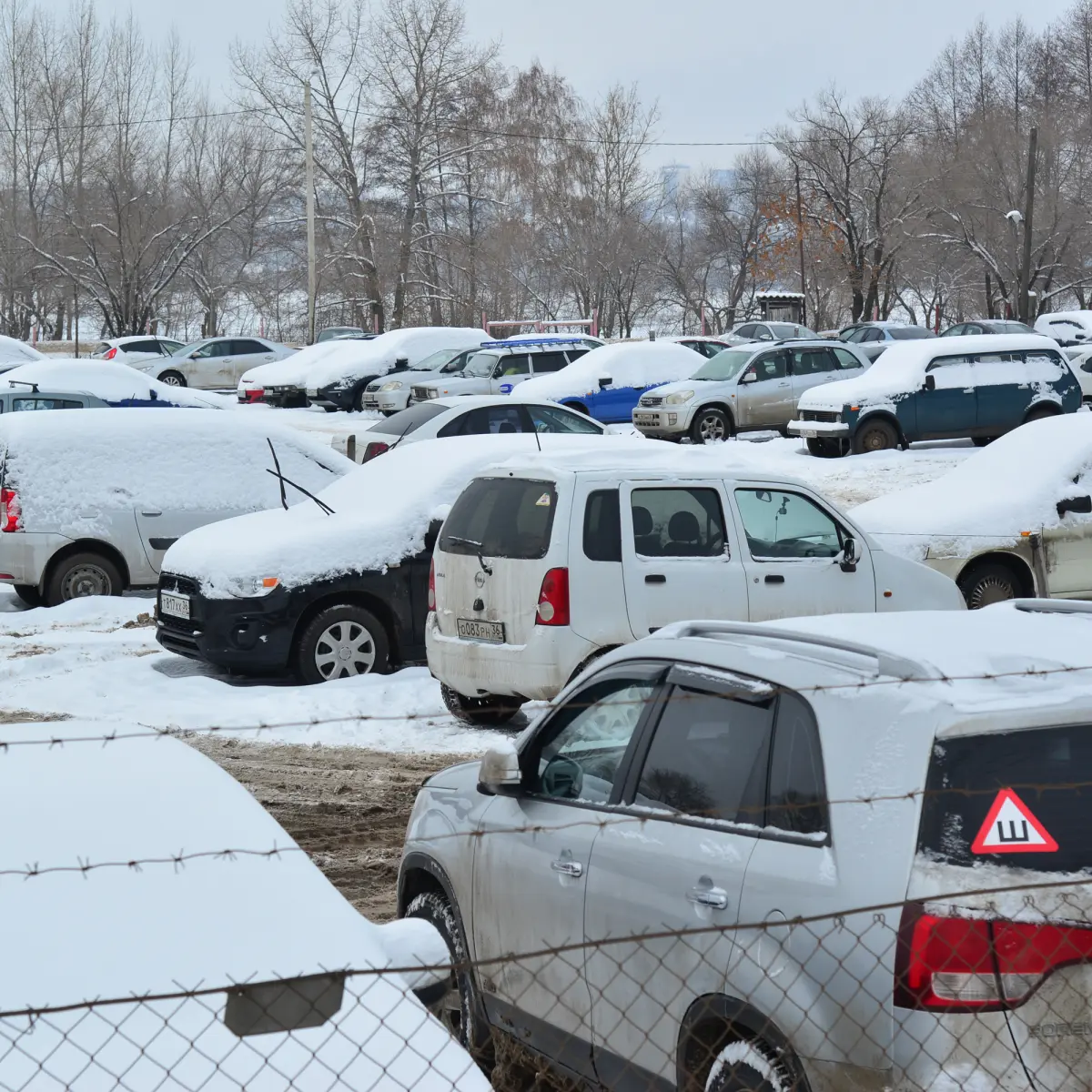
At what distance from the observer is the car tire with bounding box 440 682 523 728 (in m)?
9.85

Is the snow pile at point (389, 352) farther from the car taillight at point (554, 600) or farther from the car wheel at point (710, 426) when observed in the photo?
the car taillight at point (554, 600)

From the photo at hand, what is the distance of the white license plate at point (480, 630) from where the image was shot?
909 centimetres

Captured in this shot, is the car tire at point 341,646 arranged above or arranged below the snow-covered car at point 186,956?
below

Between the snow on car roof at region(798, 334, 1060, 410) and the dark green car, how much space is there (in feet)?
0.05

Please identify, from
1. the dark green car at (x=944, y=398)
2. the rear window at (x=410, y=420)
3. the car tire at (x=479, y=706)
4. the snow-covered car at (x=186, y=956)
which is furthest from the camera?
the dark green car at (x=944, y=398)

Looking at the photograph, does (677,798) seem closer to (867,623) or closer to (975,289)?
(867,623)

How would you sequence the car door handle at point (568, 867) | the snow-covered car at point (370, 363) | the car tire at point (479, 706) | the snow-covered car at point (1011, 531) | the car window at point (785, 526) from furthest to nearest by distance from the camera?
the snow-covered car at point (370, 363), the snow-covered car at point (1011, 531), the car tire at point (479, 706), the car window at point (785, 526), the car door handle at point (568, 867)

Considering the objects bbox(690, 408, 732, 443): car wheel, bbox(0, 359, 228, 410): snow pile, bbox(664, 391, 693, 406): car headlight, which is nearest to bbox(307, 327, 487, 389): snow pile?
bbox(0, 359, 228, 410): snow pile

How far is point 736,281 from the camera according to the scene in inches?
2936

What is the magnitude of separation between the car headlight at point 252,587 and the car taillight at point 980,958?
25.8ft

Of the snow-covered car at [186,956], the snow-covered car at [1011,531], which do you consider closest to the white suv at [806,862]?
the snow-covered car at [186,956]

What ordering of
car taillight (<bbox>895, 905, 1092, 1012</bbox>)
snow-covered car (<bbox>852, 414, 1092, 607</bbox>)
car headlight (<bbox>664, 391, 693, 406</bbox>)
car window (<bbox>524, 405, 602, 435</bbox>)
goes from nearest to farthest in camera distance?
car taillight (<bbox>895, 905, 1092, 1012</bbox>)
snow-covered car (<bbox>852, 414, 1092, 607</bbox>)
car window (<bbox>524, 405, 602, 435</bbox>)
car headlight (<bbox>664, 391, 693, 406</bbox>)

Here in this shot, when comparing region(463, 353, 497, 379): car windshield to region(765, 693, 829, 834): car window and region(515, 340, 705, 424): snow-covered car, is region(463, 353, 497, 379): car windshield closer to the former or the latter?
region(515, 340, 705, 424): snow-covered car

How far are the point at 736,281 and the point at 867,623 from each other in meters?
71.8
